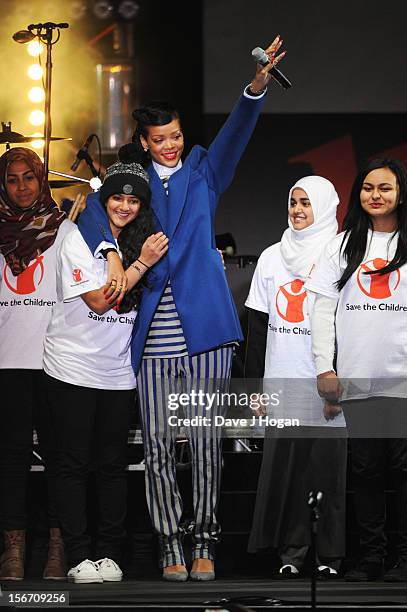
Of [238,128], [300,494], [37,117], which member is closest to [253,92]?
[238,128]

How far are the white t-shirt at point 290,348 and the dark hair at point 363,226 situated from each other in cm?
26

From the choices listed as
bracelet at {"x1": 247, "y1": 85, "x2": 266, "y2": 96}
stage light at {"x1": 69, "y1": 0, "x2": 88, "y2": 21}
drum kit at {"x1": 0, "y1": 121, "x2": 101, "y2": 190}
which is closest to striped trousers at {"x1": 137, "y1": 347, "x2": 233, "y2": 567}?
bracelet at {"x1": 247, "y1": 85, "x2": 266, "y2": 96}

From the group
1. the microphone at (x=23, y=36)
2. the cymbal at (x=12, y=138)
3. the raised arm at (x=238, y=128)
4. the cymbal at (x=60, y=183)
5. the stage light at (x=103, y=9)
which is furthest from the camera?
the stage light at (x=103, y=9)

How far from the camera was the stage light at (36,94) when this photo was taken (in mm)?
5078

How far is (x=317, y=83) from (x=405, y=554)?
8.15 feet

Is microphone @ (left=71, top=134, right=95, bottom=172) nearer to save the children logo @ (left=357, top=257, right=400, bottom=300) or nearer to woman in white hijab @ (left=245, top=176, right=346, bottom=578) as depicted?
woman in white hijab @ (left=245, top=176, right=346, bottom=578)

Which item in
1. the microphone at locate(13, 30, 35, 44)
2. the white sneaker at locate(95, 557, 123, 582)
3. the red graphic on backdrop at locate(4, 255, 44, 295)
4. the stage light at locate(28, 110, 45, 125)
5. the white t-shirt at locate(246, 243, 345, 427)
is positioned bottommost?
the white sneaker at locate(95, 557, 123, 582)

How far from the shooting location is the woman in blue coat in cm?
349

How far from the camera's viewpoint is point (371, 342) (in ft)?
11.8

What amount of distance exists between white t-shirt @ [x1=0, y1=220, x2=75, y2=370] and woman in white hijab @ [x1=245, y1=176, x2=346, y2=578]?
731 mm

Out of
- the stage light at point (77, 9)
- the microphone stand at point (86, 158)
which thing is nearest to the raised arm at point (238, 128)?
the microphone stand at point (86, 158)

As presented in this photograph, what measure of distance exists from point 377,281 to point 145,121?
93cm

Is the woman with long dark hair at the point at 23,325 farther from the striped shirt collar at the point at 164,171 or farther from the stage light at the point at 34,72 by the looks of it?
the stage light at the point at 34,72

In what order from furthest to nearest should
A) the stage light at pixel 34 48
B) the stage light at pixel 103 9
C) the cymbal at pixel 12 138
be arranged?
the stage light at pixel 103 9 → the stage light at pixel 34 48 → the cymbal at pixel 12 138
